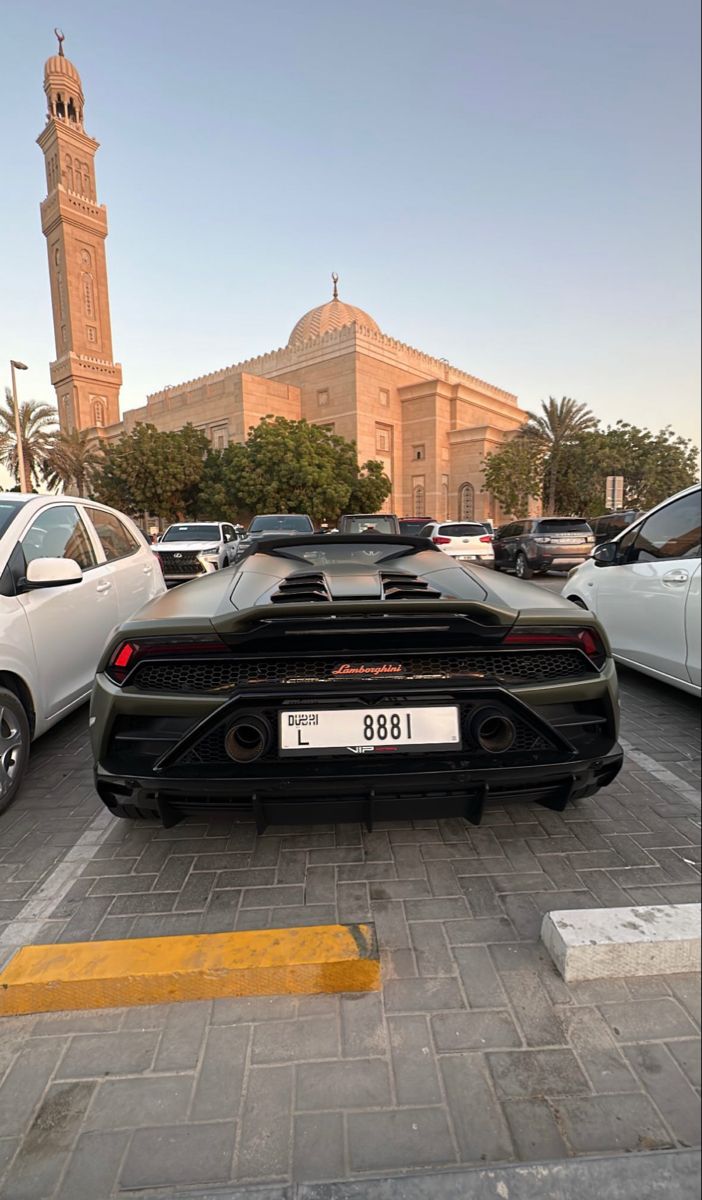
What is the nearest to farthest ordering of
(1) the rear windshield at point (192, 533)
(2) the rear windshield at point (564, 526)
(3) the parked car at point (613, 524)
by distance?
1. (2) the rear windshield at point (564, 526)
2. (1) the rear windshield at point (192, 533)
3. (3) the parked car at point (613, 524)

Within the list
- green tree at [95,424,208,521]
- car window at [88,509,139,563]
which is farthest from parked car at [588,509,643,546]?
green tree at [95,424,208,521]

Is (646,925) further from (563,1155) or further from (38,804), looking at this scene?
(38,804)

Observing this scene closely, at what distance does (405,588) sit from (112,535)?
11.2ft

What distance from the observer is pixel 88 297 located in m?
61.4

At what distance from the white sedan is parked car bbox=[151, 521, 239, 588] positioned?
587 cm

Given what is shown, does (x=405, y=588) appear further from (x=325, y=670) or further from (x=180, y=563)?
(x=180, y=563)

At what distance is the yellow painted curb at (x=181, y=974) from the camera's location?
165 cm

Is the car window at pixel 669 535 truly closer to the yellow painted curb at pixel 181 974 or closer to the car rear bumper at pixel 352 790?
the car rear bumper at pixel 352 790

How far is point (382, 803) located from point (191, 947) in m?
0.75

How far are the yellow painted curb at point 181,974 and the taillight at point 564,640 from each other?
3.61 ft

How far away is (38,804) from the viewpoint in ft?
9.61

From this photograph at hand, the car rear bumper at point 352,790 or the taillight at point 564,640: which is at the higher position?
the taillight at point 564,640

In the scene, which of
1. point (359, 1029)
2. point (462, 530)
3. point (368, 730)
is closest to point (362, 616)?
point (368, 730)

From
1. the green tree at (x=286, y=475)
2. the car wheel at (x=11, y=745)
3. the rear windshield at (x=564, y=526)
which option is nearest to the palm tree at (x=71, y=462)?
the green tree at (x=286, y=475)
